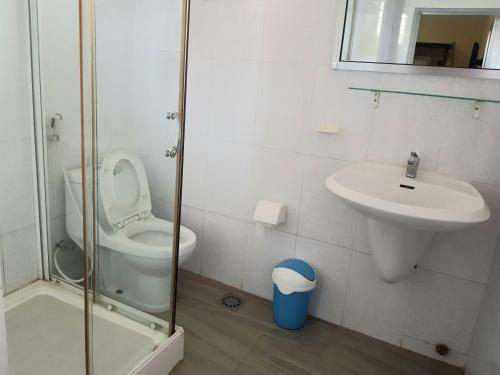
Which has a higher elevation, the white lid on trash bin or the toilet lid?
the toilet lid

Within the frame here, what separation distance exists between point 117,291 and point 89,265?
270 millimetres

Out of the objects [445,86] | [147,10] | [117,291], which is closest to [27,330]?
[117,291]

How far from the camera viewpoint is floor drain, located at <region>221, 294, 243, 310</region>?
7.56ft

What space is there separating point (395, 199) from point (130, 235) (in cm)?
118

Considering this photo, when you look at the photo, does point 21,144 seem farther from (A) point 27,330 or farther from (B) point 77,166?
(A) point 27,330

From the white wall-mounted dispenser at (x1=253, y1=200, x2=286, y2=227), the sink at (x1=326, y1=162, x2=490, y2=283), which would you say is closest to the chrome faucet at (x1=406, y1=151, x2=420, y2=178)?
the sink at (x1=326, y1=162, x2=490, y2=283)

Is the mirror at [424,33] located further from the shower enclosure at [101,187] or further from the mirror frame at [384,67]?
the shower enclosure at [101,187]

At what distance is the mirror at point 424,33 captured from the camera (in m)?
1.66

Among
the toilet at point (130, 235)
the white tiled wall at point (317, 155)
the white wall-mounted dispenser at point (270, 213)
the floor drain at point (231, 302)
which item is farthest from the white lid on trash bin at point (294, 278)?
the toilet at point (130, 235)

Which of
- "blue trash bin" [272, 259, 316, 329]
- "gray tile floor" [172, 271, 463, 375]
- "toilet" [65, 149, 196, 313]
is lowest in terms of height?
"gray tile floor" [172, 271, 463, 375]

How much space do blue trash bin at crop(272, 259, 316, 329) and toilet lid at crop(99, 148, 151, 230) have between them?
750mm

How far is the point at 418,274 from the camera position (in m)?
1.95

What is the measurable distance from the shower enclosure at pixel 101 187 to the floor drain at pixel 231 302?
1.63 ft

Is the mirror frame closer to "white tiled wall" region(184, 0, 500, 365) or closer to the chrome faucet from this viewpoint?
"white tiled wall" region(184, 0, 500, 365)
